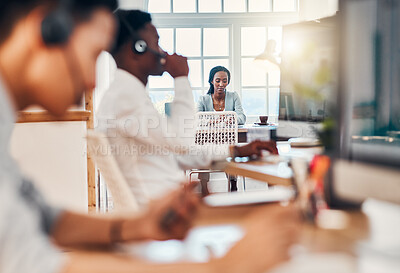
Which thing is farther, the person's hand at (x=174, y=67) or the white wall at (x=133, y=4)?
the white wall at (x=133, y=4)

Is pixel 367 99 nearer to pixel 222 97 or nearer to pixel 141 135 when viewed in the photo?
pixel 141 135

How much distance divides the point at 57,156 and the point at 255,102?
12.4 feet

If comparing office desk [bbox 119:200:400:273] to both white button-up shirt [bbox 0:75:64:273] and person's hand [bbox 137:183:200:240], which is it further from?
white button-up shirt [bbox 0:75:64:273]

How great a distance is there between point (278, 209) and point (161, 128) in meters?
1.01

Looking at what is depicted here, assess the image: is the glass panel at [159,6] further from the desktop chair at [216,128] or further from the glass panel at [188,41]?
the desktop chair at [216,128]

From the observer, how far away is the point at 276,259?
547 mm

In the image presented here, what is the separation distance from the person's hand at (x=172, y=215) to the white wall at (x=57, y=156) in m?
1.96

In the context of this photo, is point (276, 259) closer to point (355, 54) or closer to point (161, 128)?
point (355, 54)

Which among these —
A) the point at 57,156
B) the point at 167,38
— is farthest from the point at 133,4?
the point at 57,156


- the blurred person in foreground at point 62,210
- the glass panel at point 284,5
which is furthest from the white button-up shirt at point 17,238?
the glass panel at point 284,5

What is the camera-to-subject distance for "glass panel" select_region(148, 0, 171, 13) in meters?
5.66

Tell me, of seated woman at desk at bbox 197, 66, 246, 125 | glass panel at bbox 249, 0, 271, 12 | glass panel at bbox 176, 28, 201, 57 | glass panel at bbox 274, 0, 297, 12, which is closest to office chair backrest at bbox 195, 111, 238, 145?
seated woman at desk at bbox 197, 66, 246, 125

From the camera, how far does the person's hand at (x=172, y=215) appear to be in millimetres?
723

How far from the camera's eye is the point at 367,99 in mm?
862
